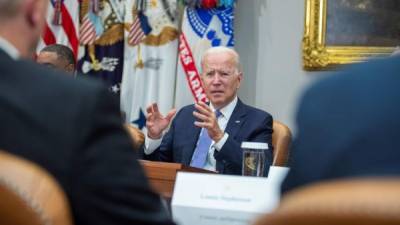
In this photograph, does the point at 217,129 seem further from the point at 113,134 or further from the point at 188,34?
the point at 113,134

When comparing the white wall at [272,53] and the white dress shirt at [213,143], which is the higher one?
the white wall at [272,53]

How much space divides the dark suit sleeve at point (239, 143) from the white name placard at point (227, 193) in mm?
1337

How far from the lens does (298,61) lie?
513 centimetres

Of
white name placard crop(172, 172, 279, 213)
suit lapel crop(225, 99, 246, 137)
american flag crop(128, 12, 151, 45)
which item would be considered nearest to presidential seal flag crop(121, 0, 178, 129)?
american flag crop(128, 12, 151, 45)

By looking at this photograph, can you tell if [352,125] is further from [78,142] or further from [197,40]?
[197,40]

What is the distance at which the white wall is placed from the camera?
515 cm

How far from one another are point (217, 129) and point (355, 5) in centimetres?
199

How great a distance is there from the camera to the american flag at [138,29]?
16.8 ft

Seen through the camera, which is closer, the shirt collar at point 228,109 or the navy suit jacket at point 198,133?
the navy suit jacket at point 198,133

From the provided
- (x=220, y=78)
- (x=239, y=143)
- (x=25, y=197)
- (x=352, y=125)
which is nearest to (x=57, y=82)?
(x=25, y=197)

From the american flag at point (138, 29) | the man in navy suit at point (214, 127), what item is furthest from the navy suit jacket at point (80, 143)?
the american flag at point (138, 29)

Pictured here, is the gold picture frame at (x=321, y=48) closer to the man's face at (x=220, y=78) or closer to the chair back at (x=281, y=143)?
the man's face at (x=220, y=78)

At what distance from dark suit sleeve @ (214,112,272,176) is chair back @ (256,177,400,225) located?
235cm

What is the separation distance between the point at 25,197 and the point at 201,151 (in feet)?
9.59
